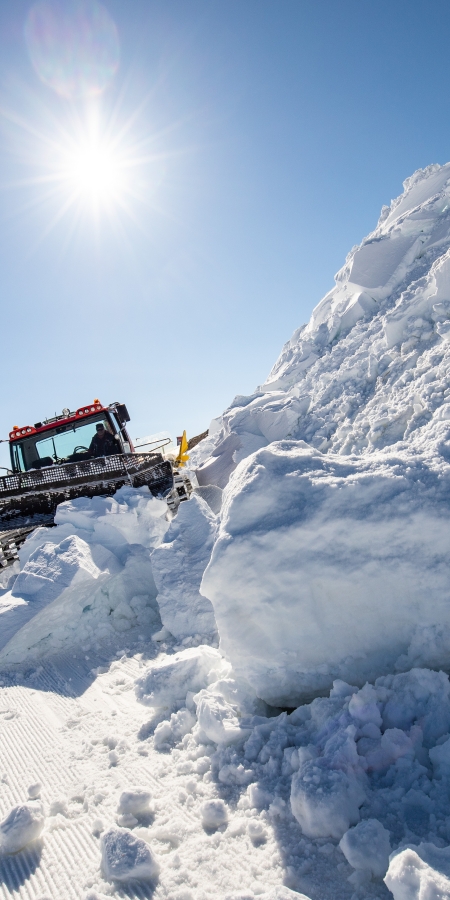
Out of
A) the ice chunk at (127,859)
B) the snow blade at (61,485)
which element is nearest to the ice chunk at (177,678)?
the ice chunk at (127,859)

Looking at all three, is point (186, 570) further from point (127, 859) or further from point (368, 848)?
point (368, 848)

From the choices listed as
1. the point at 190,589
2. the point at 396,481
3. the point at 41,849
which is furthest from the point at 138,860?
the point at 190,589

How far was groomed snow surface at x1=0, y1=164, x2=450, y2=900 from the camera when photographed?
1.61m

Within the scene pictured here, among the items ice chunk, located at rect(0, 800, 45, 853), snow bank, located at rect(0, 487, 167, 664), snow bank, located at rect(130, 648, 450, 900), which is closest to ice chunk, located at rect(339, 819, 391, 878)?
snow bank, located at rect(130, 648, 450, 900)

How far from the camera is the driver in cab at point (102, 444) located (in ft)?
29.9

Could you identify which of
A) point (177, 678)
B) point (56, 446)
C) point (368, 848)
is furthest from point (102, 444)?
point (368, 848)

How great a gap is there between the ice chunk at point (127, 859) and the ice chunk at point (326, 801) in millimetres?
563

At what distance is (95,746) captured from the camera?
2549mm

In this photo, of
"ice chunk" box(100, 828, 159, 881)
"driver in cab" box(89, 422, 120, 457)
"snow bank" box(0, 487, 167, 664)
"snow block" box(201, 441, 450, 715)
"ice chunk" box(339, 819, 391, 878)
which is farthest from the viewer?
"driver in cab" box(89, 422, 120, 457)

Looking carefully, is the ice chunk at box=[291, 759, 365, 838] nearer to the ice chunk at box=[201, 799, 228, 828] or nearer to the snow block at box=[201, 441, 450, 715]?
the ice chunk at box=[201, 799, 228, 828]

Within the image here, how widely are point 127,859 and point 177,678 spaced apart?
45.7 inches

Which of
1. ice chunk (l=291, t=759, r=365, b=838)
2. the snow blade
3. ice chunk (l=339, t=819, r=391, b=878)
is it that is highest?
the snow blade

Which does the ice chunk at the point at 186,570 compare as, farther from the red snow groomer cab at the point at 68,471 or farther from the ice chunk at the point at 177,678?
the red snow groomer cab at the point at 68,471

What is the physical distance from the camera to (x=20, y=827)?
1.86 meters
